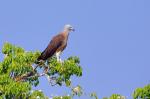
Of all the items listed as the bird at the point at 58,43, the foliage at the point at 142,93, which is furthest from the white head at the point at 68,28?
the foliage at the point at 142,93

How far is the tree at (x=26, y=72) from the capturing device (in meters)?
21.0

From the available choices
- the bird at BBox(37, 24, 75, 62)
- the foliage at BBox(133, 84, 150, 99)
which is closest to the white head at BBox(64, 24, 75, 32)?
the bird at BBox(37, 24, 75, 62)

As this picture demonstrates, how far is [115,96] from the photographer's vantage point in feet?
65.3

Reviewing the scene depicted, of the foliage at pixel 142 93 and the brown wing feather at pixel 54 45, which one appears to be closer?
the foliage at pixel 142 93

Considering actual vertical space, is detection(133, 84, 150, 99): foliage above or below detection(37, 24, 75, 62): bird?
below

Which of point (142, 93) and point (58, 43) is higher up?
point (58, 43)

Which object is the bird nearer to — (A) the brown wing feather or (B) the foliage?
(A) the brown wing feather

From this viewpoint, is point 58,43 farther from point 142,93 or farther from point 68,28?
point 142,93

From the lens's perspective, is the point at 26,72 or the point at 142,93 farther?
the point at 26,72

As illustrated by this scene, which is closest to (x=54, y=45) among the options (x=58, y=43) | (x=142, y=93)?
(x=58, y=43)

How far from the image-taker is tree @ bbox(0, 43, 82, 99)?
826 inches

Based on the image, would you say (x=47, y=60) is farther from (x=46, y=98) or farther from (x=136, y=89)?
(x=136, y=89)

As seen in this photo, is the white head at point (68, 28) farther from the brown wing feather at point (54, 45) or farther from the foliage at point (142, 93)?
the foliage at point (142, 93)

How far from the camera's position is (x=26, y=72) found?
2216 centimetres
